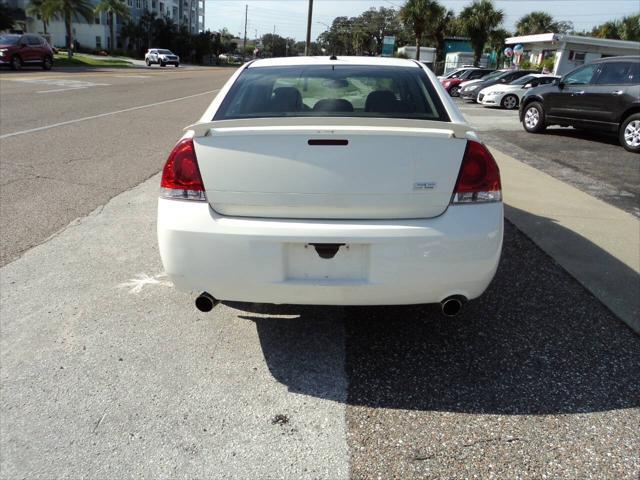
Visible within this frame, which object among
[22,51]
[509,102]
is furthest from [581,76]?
[22,51]

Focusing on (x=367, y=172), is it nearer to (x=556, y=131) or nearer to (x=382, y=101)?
(x=382, y=101)

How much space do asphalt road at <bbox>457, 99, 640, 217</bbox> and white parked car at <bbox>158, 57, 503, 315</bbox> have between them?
181 inches

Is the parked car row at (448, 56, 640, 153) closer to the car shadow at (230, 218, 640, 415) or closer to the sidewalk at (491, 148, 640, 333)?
the sidewalk at (491, 148, 640, 333)

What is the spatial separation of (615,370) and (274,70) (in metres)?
2.91

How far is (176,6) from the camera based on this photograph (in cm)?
11625

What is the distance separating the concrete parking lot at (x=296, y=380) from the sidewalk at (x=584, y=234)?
0.61 ft

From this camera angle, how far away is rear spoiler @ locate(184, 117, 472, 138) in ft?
9.07

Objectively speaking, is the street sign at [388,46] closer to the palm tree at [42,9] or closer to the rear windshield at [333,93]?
the palm tree at [42,9]

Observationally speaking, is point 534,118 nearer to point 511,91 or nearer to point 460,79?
point 511,91

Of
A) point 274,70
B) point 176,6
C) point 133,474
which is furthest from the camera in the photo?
point 176,6

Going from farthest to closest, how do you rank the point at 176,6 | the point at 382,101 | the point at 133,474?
the point at 176,6, the point at 382,101, the point at 133,474

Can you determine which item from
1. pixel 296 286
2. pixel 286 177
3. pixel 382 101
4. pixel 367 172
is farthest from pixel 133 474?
pixel 382 101

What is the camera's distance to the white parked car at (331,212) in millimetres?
2686

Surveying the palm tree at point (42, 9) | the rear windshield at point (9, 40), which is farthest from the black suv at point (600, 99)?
the palm tree at point (42, 9)
